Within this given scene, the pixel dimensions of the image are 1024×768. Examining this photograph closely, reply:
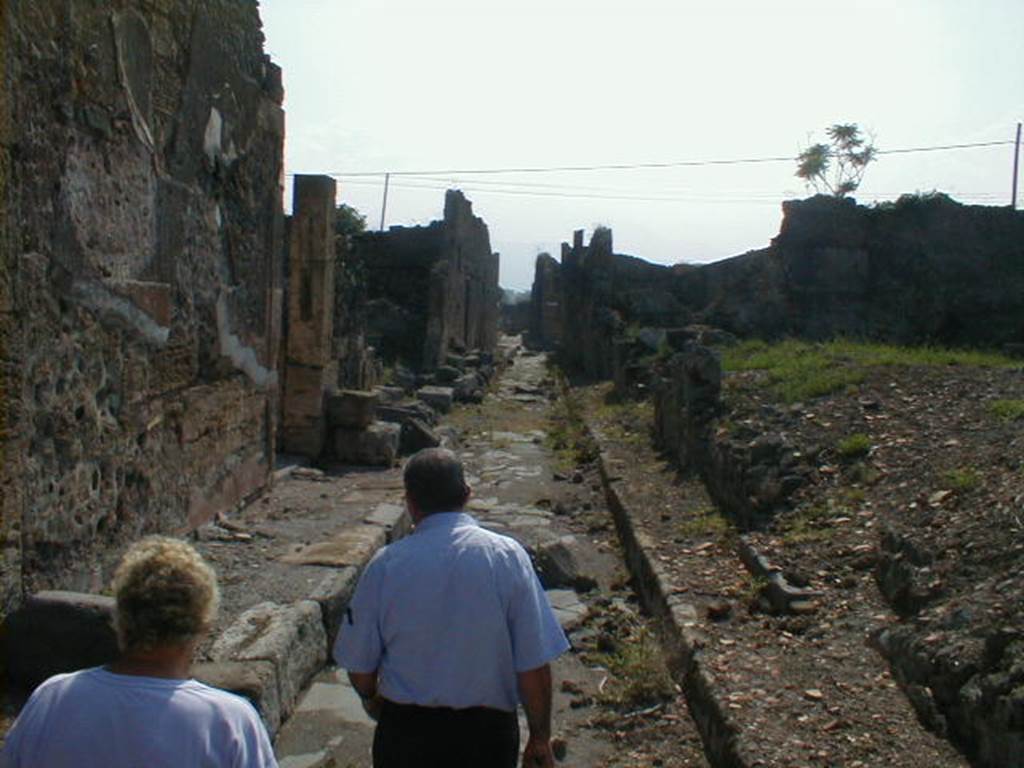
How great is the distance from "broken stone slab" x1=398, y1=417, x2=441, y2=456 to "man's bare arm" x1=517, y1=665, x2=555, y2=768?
861 centimetres

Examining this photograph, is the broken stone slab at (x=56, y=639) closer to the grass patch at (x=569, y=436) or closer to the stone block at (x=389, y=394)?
the grass patch at (x=569, y=436)

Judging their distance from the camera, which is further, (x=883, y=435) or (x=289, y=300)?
(x=289, y=300)

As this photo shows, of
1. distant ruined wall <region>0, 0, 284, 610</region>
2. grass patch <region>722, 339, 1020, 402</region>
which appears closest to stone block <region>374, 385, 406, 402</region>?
grass patch <region>722, 339, 1020, 402</region>

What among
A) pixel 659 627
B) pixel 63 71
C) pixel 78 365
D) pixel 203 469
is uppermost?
pixel 63 71

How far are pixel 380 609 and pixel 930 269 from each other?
20.1 metres

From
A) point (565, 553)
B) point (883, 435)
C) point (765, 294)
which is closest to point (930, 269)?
point (765, 294)

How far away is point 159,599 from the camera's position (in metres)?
2.26

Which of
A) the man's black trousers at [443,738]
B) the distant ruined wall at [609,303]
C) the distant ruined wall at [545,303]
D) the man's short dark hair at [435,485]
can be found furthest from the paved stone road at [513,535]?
the distant ruined wall at [545,303]

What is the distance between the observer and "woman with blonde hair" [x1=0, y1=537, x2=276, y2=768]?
85.5 inches

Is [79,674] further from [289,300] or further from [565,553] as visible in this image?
[289,300]

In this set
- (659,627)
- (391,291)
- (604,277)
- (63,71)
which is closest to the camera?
(63,71)

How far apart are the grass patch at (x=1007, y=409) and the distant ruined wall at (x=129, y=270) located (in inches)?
201

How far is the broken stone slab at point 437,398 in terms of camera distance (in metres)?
16.8

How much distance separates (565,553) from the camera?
7.65 m
